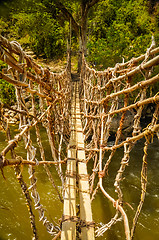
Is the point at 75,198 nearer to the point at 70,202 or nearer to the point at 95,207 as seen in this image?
the point at 70,202

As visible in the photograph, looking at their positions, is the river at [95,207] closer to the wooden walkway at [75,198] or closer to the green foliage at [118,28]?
the wooden walkway at [75,198]

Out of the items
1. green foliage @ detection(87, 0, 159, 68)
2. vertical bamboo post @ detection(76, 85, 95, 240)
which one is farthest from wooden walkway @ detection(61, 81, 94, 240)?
green foliage @ detection(87, 0, 159, 68)

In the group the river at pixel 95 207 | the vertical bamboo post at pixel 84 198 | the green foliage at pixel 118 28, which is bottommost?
the river at pixel 95 207

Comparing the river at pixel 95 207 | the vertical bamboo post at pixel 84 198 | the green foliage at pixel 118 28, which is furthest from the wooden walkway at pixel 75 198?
the green foliage at pixel 118 28

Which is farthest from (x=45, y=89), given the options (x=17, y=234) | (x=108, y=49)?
(x=108, y=49)

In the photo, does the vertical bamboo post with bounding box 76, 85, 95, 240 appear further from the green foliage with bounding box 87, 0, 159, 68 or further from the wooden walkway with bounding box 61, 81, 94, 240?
the green foliage with bounding box 87, 0, 159, 68

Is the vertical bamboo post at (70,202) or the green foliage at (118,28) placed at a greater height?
the green foliage at (118,28)

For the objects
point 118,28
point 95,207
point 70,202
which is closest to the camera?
point 70,202

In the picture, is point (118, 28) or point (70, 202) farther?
point (118, 28)

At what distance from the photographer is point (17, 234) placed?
1.66m

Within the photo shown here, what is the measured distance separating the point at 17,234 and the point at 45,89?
160cm

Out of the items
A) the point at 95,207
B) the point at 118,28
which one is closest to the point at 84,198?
the point at 95,207

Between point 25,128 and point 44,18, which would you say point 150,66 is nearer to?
point 25,128

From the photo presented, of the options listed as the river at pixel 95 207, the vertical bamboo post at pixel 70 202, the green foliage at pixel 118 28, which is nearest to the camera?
the vertical bamboo post at pixel 70 202
